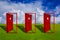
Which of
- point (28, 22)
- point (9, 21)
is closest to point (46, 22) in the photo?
point (28, 22)

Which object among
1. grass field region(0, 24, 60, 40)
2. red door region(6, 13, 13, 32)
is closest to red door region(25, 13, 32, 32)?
grass field region(0, 24, 60, 40)

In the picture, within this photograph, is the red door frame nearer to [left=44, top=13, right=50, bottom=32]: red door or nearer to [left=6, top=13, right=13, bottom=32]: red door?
[left=44, top=13, right=50, bottom=32]: red door

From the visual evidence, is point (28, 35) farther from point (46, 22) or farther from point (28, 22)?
point (46, 22)

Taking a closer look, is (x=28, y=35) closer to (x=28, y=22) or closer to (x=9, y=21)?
(x=28, y=22)

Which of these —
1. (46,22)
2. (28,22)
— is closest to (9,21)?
(28,22)

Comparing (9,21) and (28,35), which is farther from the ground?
(9,21)

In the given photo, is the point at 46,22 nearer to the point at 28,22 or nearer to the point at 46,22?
the point at 46,22

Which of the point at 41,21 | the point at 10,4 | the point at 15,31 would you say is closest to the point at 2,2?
→ the point at 10,4

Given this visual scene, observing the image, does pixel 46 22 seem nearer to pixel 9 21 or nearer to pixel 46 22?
pixel 46 22

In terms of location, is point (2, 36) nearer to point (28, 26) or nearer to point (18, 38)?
point (18, 38)

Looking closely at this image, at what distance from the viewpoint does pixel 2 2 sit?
2.33 meters

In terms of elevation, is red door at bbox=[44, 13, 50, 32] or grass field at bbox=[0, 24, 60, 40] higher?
red door at bbox=[44, 13, 50, 32]

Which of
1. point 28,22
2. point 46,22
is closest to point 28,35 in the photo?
point 28,22

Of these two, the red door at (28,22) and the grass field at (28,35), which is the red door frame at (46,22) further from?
the red door at (28,22)
